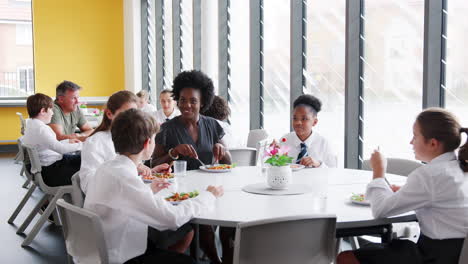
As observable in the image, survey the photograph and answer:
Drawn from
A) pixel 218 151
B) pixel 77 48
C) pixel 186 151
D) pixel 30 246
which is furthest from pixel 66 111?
pixel 77 48

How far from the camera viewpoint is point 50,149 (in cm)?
427

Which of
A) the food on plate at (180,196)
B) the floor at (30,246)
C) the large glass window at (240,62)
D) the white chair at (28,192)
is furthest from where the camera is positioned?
the large glass window at (240,62)

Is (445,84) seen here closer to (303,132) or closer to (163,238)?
(303,132)

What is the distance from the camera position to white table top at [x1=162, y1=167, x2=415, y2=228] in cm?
192

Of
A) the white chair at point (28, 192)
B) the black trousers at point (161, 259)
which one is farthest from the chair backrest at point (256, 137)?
the black trousers at point (161, 259)

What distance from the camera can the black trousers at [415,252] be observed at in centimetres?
187

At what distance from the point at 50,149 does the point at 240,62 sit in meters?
3.12

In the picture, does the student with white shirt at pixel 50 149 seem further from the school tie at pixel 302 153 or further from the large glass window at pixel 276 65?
the large glass window at pixel 276 65

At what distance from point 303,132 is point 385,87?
1.17 meters

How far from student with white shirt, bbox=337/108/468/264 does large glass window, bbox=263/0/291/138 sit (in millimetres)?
3529

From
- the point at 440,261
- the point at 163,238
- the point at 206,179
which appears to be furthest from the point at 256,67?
the point at 440,261

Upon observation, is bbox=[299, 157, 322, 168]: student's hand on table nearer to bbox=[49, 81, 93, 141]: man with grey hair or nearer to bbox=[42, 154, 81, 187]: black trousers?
bbox=[42, 154, 81, 187]: black trousers

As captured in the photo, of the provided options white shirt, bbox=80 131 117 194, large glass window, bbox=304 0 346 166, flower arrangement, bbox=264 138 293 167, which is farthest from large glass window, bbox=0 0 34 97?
flower arrangement, bbox=264 138 293 167

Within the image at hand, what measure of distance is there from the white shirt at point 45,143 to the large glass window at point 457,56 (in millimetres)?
2904
